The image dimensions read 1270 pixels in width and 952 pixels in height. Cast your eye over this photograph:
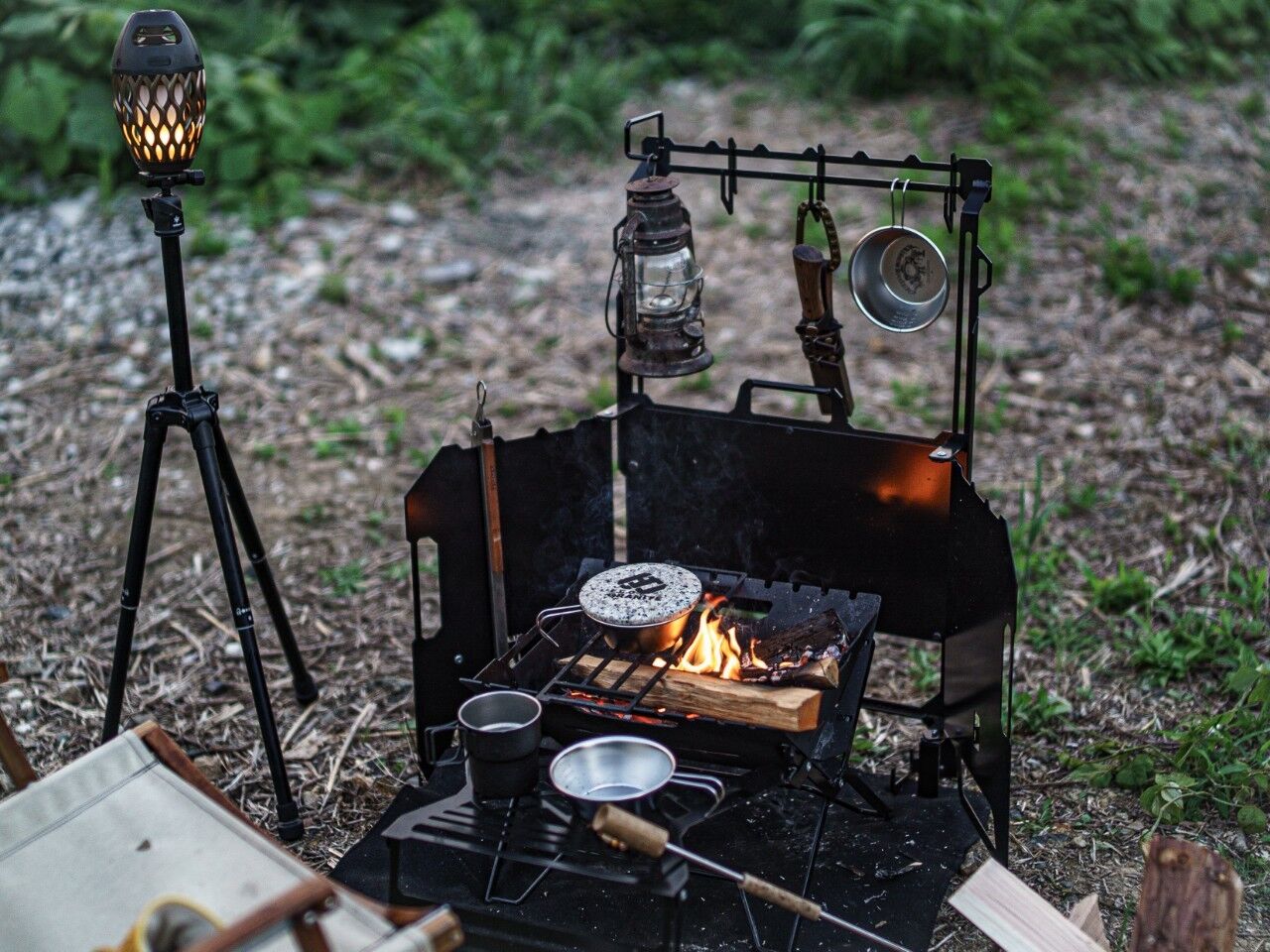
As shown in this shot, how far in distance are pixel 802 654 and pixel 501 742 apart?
0.78 m

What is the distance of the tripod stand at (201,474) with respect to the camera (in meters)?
3.52

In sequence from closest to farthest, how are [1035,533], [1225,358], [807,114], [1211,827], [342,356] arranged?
[1211,827] → [1035,533] → [1225,358] → [342,356] → [807,114]

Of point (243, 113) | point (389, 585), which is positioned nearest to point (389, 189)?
point (243, 113)

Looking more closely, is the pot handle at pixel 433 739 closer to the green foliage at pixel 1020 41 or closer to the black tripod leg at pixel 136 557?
the black tripod leg at pixel 136 557

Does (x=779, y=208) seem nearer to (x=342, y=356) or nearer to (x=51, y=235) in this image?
(x=342, y=356)

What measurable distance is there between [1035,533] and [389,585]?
7.74 feet

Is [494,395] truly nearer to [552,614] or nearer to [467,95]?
[552,614]

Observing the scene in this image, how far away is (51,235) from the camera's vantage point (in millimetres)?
7219

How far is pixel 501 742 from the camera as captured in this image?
3020mm

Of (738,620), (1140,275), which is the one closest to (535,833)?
(738,620)

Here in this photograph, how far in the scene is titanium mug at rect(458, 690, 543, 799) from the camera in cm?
303

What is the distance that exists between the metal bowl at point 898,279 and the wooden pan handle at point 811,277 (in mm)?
108

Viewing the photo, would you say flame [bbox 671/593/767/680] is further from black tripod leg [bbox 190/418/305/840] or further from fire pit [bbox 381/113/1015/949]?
black tripod leg [bbox 190/418/305/840]

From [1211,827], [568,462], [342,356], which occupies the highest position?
[568,462]
